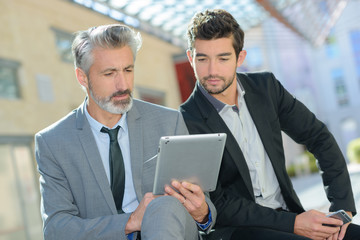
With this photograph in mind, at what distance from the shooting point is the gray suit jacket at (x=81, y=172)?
2.11 meters

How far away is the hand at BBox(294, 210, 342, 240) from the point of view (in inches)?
86.0

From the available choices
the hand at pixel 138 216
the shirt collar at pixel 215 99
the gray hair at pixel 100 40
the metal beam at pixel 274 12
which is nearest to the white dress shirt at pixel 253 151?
the shirt collar at pixel 215 99

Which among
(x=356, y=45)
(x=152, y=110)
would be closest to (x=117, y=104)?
(x=152, y=110)

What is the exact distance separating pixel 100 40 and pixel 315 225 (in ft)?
3.97

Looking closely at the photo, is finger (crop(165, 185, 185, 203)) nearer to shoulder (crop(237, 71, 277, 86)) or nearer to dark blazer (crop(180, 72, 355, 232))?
dark blazer (crop(180, 72, 355, 232))

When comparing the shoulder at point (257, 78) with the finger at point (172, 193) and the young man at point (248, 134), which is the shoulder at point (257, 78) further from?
the finger at point (172, 193)

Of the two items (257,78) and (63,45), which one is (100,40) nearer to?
(257,78)

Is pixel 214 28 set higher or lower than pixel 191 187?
higher

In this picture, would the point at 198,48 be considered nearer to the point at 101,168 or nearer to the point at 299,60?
the point at 101,168

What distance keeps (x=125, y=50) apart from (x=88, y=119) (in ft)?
1.20

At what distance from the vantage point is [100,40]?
2.32 m

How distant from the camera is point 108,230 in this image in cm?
203

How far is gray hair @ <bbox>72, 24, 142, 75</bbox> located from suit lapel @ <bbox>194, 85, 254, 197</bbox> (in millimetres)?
409

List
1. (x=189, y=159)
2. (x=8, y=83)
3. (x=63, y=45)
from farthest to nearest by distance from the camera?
(x=63, y=45)
(x=8, y=83)
(x=189, y=159)
